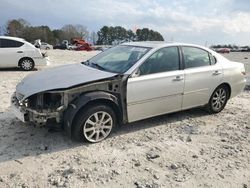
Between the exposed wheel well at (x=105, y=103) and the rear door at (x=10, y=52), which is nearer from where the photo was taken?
the exposed wheel well at (x=105, y=103)

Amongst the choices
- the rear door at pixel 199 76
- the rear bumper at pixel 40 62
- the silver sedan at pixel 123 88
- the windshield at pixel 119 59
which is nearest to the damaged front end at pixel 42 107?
the silver sedan at pixel 123 88

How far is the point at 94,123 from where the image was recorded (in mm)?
5016

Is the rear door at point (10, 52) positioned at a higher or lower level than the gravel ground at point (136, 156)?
higher

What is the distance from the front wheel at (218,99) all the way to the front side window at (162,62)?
1317mm

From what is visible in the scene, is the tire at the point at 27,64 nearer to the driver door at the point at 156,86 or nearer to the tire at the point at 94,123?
the driver door at the point at 156,86

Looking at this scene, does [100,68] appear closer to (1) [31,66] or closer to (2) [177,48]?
(2) [177,48]

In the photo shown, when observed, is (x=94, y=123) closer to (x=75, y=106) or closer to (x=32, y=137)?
(x=75, y=106)

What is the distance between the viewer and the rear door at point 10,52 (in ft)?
42.4

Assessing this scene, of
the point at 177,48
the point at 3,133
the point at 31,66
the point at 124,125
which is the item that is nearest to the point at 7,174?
the point at 3,133

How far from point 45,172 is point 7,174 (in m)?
0.47

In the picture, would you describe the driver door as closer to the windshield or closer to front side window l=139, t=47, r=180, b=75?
front side window l=139, t=47, r=180, b=75

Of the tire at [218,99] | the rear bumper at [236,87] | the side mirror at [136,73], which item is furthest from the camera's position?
the rear bumper at [236,87]

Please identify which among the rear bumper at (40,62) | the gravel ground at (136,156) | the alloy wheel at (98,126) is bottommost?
the gravel ground at (136,156)

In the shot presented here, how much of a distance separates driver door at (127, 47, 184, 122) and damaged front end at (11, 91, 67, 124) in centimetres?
114
